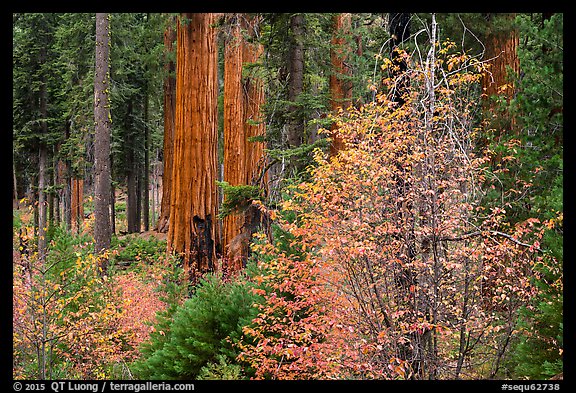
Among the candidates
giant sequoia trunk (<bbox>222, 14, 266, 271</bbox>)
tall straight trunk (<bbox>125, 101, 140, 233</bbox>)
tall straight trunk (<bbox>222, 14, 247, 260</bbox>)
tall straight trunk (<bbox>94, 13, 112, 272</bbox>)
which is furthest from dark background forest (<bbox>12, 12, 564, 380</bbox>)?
tall straight trunk (<bbox>125, 101, 140, 233</bbox>)

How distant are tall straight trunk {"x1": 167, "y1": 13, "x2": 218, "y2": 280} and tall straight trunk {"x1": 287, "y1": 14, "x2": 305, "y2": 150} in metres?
1.94

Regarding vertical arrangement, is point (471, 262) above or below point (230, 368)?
above

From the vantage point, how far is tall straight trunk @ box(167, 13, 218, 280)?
31.7ft

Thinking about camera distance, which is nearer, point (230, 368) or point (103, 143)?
point (230, 368)

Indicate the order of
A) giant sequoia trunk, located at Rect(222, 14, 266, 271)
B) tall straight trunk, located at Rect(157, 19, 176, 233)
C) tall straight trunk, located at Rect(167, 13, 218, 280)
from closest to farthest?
tall straight trunk, located at Rect(167, 13, 218, 280) → giant sequoia trunk, located at Rect(222, 14, 266, 271) → tall straight trunk, located at Rect(157, 19, 176, 233)

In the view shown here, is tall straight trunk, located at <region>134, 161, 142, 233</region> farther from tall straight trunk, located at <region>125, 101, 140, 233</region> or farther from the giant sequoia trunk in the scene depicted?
the giant sequoia trunk

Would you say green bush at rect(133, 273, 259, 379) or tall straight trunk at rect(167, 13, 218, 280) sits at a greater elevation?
tall straight trunk at rect(167, 13, 218, 280)

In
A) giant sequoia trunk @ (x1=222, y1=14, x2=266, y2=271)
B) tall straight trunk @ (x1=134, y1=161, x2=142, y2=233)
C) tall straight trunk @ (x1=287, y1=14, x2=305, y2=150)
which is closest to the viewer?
tall straight trunk @ (x1=287, y1=14, x2=305, y2=150)

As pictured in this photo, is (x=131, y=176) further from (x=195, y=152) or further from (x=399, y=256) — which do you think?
(x=399, y=256)

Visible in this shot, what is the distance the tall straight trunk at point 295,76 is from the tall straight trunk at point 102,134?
14.4 feet

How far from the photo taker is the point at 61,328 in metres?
6.54
